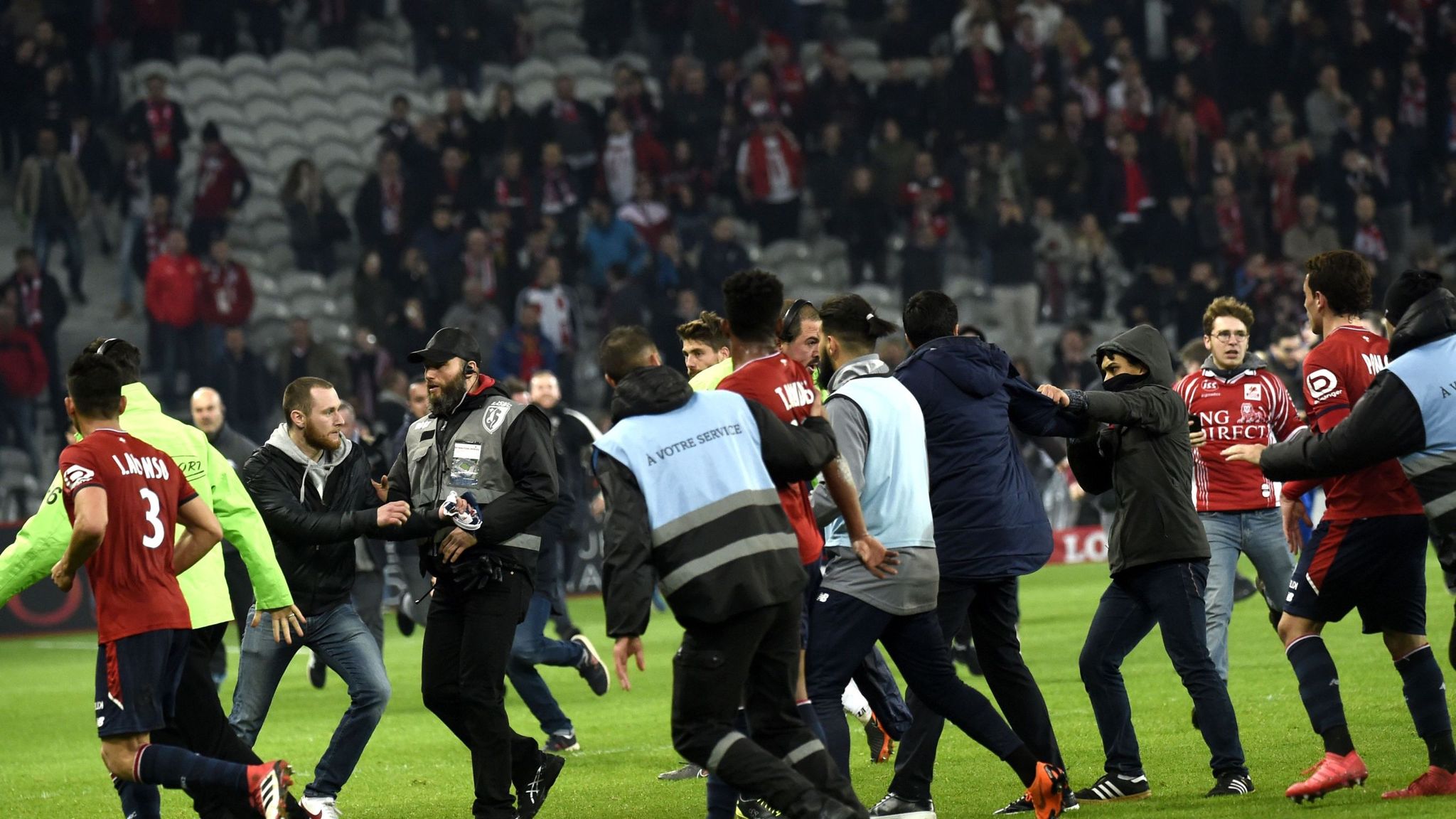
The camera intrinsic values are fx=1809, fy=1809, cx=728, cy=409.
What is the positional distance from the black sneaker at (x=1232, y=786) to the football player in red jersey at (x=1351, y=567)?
380 millimetres

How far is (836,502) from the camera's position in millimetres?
6570

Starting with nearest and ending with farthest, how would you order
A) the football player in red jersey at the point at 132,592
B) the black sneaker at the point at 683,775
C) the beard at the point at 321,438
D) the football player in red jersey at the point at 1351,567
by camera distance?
the football player in red jersey at the point at 132,592, the football player in red jersey at the point at 1351,567, the beard at the point at 321,438, the black sneaker at the point at 683,775

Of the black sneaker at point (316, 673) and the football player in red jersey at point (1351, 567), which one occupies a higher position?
the football player in red jersey at point (1351, 567)

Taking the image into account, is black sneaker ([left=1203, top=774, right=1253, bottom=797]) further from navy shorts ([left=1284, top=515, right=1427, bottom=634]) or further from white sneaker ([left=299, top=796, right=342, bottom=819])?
white sneaker ([left=299, top=796, right=342, bottom=819])

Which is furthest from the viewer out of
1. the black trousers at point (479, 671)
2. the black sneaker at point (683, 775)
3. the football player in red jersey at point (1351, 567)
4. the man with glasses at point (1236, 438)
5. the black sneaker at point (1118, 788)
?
the man with glasses at point (1236, 438)

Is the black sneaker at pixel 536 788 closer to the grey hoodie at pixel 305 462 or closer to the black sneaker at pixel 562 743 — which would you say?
the grey hoodie at pixel 305 462

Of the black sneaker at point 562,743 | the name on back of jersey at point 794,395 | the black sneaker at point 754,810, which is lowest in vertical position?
the black sneaker at point 562,743

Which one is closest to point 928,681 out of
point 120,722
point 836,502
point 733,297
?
point 836,502

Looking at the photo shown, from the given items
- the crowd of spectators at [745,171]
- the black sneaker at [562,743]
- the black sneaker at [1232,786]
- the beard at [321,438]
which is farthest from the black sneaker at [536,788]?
the crowd of spectators at [745,171]

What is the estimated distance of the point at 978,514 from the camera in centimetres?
730

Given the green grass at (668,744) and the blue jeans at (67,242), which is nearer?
the green grass at (668,744)

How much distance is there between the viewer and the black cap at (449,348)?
24.7 feet

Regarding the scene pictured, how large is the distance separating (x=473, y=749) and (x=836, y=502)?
79.2 inches

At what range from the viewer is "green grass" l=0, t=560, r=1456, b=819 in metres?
8.00
